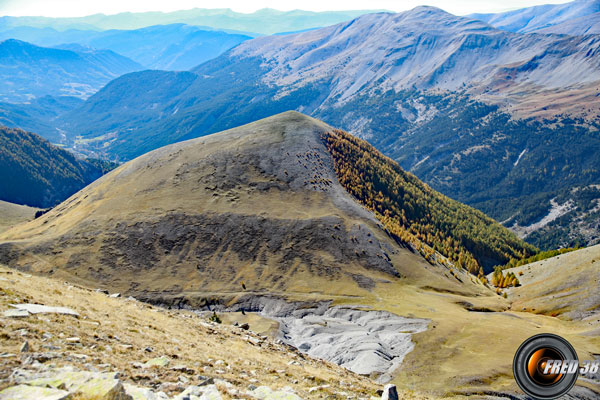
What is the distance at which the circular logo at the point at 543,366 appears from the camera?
22.8 meters

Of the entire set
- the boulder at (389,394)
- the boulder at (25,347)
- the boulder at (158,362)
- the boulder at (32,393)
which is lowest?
the boulder at (389,394)

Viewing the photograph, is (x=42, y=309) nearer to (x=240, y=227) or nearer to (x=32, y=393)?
(x=32, y=393)

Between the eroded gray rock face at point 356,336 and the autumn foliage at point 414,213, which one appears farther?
the autumn foliage at point 414,213

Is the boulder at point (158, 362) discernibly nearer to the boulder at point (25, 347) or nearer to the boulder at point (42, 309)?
the boulder at point (25, 347)

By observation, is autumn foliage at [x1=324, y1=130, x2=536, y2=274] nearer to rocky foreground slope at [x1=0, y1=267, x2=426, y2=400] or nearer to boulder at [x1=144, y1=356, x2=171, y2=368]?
rocky foreground slope at [x1=0, y1=267, x2=426, y2=400]

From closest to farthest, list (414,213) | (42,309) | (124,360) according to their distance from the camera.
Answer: (124,360) < (42,309) < (414,213)

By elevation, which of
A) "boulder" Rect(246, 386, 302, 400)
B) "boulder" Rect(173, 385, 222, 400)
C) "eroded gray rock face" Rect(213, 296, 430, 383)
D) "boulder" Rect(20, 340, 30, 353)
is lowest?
"eroded gray rock face" Rect(213, 296, 430, 383)

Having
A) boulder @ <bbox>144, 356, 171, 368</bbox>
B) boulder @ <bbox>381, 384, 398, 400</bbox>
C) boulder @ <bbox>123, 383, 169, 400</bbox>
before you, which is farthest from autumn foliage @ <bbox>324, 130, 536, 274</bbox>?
boulder @ <bbox>123, 383, 169, 400</bbox>

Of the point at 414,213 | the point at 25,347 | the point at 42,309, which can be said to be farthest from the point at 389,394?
the point at 414,213

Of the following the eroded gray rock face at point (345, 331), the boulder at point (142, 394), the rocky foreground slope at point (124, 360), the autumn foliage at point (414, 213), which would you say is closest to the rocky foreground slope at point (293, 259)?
the eroded gray rock face at point (345, 331)

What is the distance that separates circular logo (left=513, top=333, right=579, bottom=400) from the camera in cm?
2277

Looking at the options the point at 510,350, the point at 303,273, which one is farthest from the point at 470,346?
the point at 303,273

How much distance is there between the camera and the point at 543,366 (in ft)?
76.4

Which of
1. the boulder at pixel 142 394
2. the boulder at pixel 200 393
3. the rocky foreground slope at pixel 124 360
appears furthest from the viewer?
the boulder at pixel 200 393
